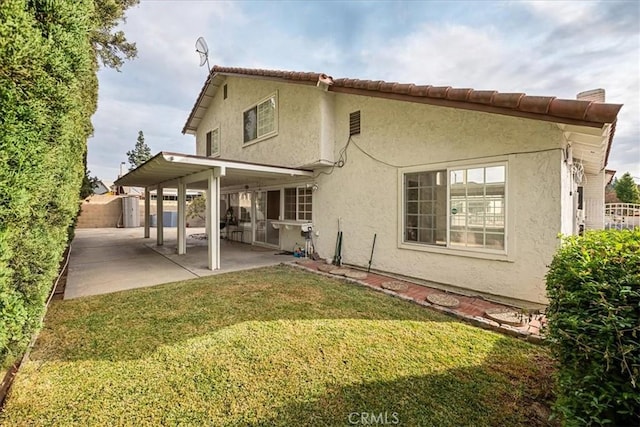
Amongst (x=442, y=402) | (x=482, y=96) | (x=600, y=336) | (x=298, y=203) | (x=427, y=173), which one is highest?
(x=482, y=96)

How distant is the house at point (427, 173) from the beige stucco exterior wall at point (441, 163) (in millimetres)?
25

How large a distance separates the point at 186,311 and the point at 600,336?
587cm

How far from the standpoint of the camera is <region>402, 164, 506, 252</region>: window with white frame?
6.21 meters

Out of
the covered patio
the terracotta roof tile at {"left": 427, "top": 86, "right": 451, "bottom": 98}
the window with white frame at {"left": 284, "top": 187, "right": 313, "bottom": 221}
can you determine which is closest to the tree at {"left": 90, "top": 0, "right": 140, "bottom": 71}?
the covered patio

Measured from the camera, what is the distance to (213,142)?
17.1 metres

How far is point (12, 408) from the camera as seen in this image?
9.20 feet

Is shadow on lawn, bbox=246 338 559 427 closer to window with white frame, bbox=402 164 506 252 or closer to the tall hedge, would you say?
the tall hedge

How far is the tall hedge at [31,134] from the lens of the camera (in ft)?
7.95

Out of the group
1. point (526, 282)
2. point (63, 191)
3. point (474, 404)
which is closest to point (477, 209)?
point (526, 282)

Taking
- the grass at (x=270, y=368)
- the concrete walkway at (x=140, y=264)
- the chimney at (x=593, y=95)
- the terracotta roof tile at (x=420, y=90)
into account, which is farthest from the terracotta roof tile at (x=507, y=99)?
the concrete walkway at (x=140, y=264)

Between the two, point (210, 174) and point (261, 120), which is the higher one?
point (261, 120)

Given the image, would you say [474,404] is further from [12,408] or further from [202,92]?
[202,92]

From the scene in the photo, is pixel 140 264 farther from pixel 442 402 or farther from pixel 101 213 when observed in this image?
pixel 101 213

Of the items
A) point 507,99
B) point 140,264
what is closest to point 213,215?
point 140,264
